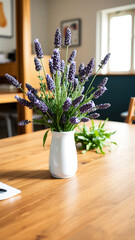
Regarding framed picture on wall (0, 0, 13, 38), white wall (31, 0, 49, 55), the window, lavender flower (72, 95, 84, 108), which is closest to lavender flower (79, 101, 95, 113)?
lavender flower (72, 95, 84, 108)

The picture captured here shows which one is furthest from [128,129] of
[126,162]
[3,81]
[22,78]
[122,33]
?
[3,81]

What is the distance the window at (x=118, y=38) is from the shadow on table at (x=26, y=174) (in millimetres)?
3892

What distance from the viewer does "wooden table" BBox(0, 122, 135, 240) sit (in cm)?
54

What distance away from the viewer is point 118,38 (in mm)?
4562

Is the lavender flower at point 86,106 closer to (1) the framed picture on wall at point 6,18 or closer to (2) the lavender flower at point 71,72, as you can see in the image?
(2) the lavender flower at point 71,72

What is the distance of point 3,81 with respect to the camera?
519 cm

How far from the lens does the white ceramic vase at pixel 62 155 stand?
802 millimetres

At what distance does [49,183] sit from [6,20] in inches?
184

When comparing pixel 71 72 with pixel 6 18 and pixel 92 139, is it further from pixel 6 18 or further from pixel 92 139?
pixel 6 18

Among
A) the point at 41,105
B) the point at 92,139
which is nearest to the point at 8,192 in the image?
the point at 41,105

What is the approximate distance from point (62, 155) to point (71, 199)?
0.53 feet

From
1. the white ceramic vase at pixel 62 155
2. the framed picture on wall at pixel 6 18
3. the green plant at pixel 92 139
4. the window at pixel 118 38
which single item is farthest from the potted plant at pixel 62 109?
the framed picture on wall at pixel 6 18

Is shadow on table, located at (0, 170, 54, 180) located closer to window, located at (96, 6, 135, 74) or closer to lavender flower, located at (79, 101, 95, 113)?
lavender flower, located at (79, 101, 95, 113)

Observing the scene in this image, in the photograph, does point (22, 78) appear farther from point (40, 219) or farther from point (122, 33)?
point (122, 33)
